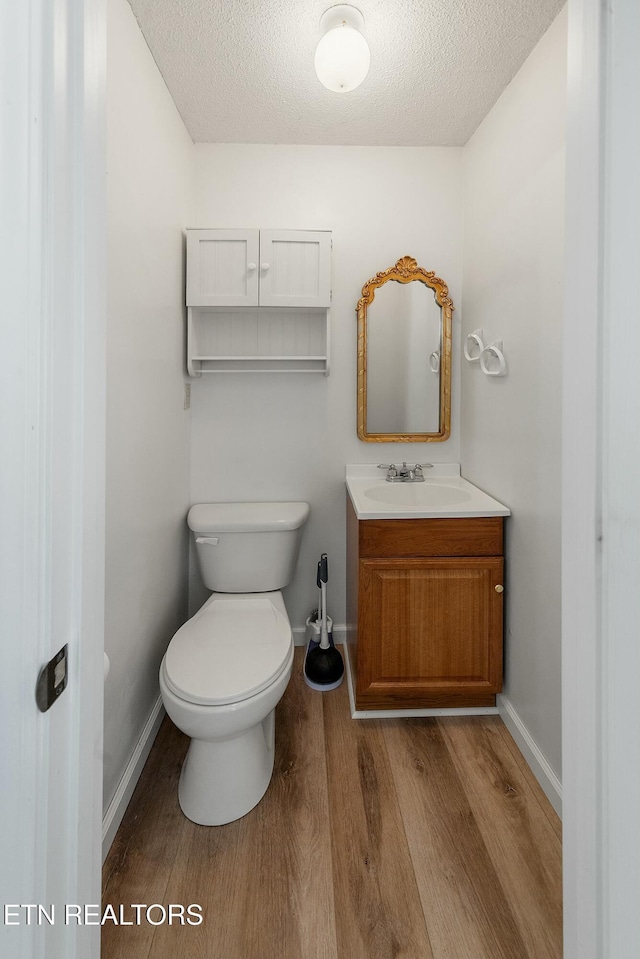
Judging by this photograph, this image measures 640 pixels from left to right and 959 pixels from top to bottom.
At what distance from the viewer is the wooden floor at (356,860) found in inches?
43.8

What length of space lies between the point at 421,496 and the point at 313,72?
1.70 m

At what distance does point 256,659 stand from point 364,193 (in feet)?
6.88

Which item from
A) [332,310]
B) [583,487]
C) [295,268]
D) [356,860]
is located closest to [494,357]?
[332,310]

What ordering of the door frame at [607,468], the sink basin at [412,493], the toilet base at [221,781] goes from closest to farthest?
1. the door frame at [607,468]
2. the toilet base at [221,781]
3. the sink basin at [412,493]

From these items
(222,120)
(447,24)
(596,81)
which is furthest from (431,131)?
(596,81)

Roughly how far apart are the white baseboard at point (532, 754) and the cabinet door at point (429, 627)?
99 millimetres

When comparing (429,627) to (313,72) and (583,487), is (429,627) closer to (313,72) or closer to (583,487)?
(583,487)

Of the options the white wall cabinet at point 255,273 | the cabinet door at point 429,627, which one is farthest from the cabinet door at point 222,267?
the cabinet door at point 429,627

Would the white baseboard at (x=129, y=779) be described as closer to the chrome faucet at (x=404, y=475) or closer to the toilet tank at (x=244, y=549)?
the toilet tank at (x=244, y=549)

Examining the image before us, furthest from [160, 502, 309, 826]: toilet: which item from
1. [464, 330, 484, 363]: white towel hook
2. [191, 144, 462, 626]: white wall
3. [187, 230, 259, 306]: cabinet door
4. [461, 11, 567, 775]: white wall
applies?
[464, 330, 484, 363]: white towel hook

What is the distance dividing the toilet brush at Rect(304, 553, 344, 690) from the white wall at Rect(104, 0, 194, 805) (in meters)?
0.63

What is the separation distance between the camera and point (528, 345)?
1.67 meters

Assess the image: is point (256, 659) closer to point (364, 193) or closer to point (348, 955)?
point (348, 955)

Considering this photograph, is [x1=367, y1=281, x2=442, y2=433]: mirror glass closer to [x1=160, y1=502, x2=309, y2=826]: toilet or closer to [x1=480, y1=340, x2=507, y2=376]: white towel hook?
[x1=480, y1=340, x2=507, y2=376]: white towel hook
